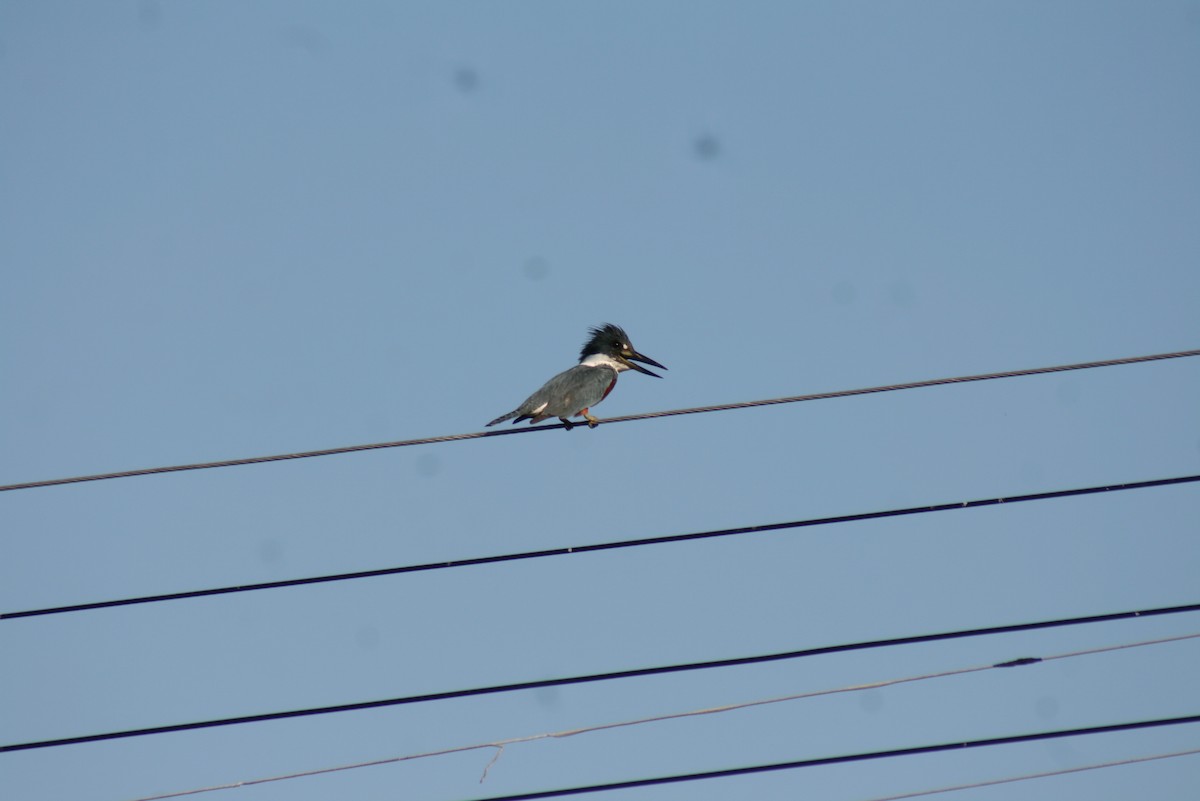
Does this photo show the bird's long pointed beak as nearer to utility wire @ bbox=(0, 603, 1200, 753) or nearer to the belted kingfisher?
the belted kingfisher

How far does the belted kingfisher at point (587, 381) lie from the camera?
13.0m

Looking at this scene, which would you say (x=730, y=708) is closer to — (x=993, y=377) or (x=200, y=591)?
(x=993, y=377)

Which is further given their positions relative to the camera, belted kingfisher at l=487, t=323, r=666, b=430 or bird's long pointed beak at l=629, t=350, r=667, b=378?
bird's long pointed beak at l=629, t=350, r=667, b=378

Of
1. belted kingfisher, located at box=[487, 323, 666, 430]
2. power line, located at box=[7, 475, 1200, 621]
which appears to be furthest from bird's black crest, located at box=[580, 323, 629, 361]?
power line, located at box=[7, 475, 1200, 621]

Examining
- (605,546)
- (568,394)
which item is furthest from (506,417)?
(605,546)

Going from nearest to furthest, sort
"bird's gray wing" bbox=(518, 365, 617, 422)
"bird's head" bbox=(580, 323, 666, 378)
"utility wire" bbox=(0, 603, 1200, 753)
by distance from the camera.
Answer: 1. "utility wire" bbox=(0, 603, 1200, 753)
2. "bird's gray wing" bbox=(518, 365, 617, 422)
3. "bird's head" bbox=(580, 323, 666, 378)

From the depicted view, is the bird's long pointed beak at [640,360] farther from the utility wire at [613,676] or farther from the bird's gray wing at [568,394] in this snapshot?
the utility wire at [613,676]

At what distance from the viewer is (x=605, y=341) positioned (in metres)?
15.0

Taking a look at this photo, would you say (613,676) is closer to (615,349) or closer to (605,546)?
(605,546)

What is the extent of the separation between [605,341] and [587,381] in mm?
1611

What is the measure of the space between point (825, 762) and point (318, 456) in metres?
3.48

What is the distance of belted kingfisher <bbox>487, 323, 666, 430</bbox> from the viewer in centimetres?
1295

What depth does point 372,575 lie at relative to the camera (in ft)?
25.4

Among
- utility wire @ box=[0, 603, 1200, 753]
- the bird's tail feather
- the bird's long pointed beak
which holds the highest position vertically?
the bird's long pointed beak
